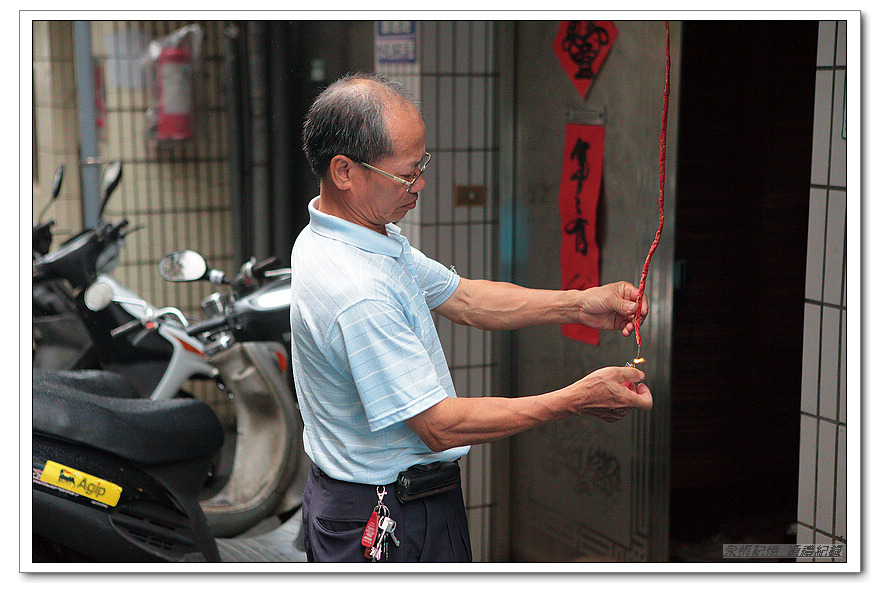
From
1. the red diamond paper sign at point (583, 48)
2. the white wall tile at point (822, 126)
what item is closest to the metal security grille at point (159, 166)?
the red diamond paper sign at point (583, 48)

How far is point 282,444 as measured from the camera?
3420mm

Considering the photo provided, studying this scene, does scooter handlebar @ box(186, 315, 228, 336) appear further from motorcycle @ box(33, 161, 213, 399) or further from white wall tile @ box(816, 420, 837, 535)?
white wall tile @ box(816, 420, 837, 535)

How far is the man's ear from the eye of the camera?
201cm

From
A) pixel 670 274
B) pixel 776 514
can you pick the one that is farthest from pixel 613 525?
pixel 670 274

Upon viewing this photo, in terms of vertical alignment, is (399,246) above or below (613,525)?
above

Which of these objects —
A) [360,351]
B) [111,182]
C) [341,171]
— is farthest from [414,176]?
[111,182]

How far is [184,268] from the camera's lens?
128 inches

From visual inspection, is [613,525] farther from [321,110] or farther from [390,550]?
→ [321,110]

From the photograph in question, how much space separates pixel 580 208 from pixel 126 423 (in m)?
1.69

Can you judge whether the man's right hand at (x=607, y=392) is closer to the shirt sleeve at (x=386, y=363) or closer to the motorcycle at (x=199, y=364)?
the shirt sleeve at (x=386, y=363)

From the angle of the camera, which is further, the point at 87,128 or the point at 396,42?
the point at 87,128

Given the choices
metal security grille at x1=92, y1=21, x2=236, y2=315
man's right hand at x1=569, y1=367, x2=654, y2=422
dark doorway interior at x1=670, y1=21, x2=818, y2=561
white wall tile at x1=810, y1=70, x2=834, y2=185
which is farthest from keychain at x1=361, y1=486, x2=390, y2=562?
metal security grille at x1=92, y1=21, x2=236, y2=315

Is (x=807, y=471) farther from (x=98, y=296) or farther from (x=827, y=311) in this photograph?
(x=98, y=296)

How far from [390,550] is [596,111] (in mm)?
1754
